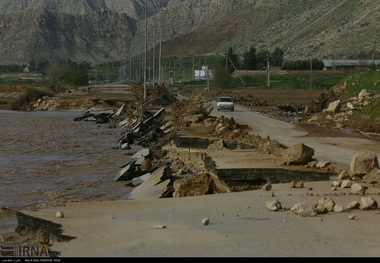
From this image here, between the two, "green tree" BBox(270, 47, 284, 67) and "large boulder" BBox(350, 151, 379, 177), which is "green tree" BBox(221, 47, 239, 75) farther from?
"large boulder" BBox(350, 151, 379, 177)

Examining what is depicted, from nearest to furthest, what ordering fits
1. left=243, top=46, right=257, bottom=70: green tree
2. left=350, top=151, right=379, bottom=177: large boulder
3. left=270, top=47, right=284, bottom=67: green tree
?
1. left=350, top=151, right=379, bottom=177: large boulder
2. left=243, top=46, right=257, bottom=70: green tree
3. left=270, top=47, right=284, bottom=67: green tree

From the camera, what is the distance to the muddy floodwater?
21.5 meters

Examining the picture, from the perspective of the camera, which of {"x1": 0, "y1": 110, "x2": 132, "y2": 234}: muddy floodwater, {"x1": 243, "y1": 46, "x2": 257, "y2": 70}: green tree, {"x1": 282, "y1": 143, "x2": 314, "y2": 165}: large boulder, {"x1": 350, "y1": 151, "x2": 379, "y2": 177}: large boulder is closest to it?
{"x1": 350, "y1": 151, "x2": 379, "y2": 177}: large boulder

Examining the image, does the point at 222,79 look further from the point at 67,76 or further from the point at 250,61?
the point at 67,76

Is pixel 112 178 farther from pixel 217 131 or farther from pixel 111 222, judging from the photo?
pixel 111 222

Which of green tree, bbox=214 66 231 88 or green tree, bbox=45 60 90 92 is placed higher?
green tree, bbox=214 66 231 88

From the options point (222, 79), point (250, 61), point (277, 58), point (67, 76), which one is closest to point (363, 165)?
point (222, 79)

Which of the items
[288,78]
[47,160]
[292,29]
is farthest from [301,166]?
[292,29]

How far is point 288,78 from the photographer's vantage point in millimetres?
124500

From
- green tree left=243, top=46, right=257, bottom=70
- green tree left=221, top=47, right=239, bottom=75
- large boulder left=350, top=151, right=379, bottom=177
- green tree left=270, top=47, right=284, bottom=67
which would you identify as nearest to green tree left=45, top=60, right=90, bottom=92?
green tree left=221, top=47, right=239, bottom=75

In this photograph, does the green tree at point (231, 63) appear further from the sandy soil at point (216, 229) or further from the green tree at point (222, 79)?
the sandy soil at point (216, 229)

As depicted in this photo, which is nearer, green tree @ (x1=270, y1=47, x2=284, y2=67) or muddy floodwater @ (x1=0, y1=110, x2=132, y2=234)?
muddy floodwater @ (x1=0, y1=110, x2=132, y2=234)

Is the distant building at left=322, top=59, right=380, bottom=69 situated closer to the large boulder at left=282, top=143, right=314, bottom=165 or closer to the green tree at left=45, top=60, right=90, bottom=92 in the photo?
the green tree at left=45, top=60, right=90, bottom=92

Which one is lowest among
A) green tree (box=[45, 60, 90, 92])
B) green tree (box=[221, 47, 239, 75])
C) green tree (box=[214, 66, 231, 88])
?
green tree (box=[45, 60, 90, 92])
